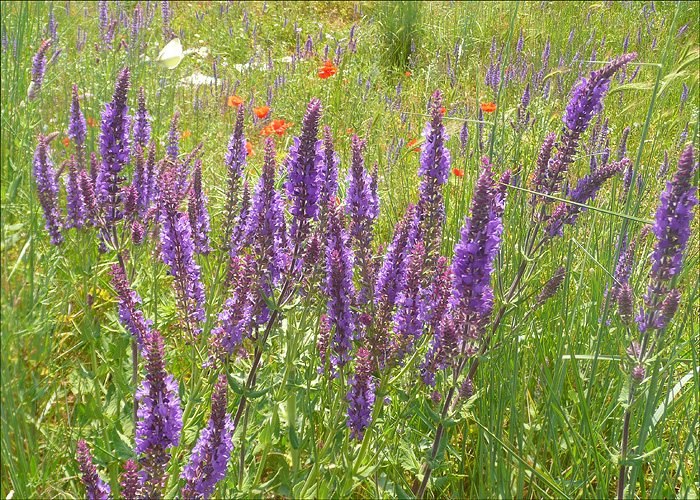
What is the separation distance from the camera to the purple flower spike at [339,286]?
1.67 m

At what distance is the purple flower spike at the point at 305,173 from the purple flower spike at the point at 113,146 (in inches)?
35.1

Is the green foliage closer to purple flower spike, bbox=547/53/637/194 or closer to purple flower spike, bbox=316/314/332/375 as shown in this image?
purple flower spike, bbox=547/53/637/194

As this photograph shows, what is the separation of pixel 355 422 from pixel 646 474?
45.4 inches


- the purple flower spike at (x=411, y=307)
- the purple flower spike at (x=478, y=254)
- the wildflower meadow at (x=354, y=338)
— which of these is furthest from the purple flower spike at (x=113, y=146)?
the purple flower spike at (x=478, y=254)

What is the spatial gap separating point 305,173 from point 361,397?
0.72 m

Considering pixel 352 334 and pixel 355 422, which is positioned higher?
pixel 352 334

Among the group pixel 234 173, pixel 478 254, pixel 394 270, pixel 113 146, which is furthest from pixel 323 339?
pixel 113 146

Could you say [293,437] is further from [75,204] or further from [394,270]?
[75,204]

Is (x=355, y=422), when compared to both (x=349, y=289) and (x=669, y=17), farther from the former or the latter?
(x=669, y=17)

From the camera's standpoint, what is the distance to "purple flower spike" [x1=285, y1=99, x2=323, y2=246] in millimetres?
1668

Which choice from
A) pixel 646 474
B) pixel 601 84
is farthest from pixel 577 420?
pixel 601 84

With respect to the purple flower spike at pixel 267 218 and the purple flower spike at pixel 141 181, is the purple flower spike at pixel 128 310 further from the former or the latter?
the purple flower spike at pixel 141 181

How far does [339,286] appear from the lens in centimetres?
170

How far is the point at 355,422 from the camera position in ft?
5.85
